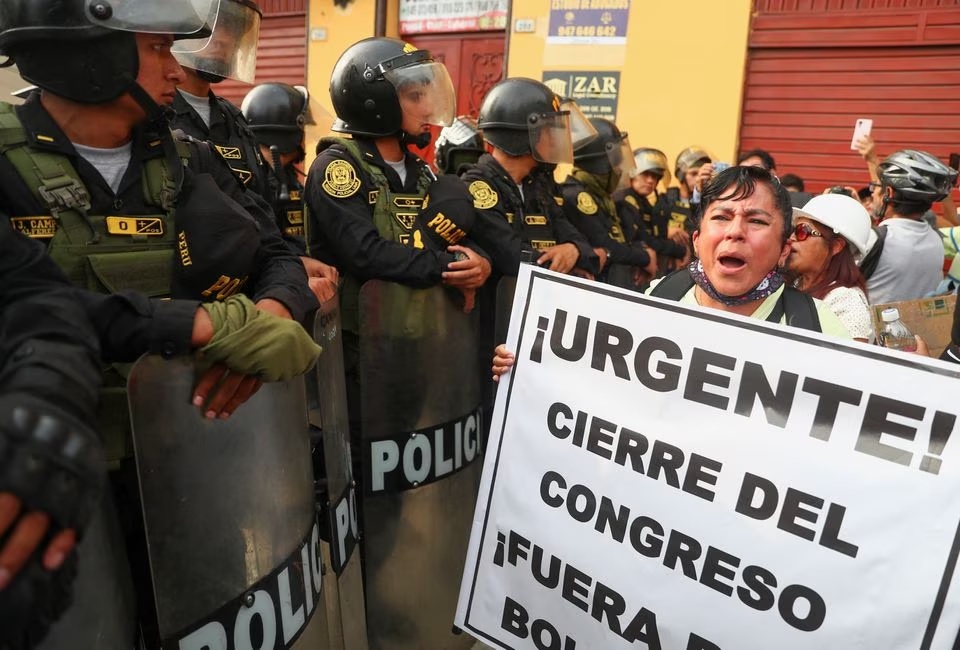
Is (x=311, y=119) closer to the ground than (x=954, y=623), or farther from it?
farther from it

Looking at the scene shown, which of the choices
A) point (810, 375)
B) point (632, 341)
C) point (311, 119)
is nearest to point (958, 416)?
point (810, 375)

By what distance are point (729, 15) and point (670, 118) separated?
4.13 ft

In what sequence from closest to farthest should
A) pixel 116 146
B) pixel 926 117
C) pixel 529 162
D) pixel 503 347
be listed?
pixel 116 146
pixel 503 347
pixel 529 162
pixel 926 117

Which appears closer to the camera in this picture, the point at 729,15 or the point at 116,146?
the point at 116,146

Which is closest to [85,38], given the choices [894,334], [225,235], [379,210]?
[225,235]

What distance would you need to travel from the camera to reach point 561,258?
13.1 ft

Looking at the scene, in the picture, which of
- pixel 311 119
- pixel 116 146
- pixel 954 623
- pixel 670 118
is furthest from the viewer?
pixel 670 118

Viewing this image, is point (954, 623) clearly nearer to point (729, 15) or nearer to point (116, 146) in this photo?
point (116, 146)

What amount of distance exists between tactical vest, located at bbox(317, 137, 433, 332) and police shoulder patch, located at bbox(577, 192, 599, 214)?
2.37m

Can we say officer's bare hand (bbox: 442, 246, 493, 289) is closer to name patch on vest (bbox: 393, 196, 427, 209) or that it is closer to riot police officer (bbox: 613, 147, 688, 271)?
name patch on vest (bbox: 393, 196, 427, 209)

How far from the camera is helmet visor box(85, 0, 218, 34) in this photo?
1.55 meters

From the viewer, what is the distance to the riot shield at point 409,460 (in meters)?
2.52

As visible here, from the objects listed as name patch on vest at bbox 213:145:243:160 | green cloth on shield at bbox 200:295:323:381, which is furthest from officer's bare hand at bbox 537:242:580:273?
green cloth on shield at bbox 200:295:323:381

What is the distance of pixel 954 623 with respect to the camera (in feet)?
4.18
